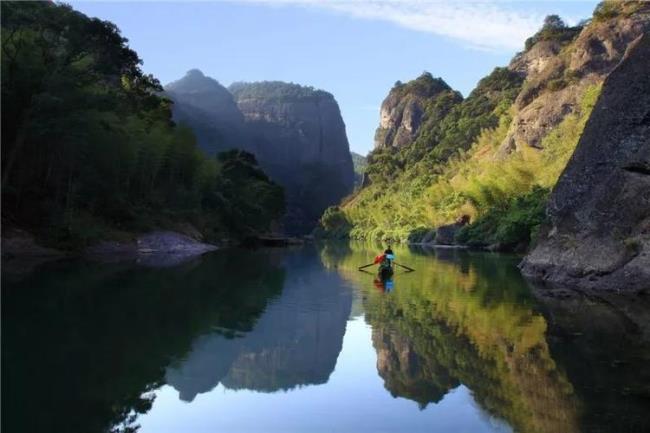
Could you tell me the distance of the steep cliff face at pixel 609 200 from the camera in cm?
1997

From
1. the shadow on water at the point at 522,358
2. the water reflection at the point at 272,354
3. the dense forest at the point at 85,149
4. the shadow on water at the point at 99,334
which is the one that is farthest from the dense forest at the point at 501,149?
the water reflection at the point at 272,354

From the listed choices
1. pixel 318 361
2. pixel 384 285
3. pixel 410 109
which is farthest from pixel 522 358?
pixel 410 109

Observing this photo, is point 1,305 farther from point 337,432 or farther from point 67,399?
point 337,432

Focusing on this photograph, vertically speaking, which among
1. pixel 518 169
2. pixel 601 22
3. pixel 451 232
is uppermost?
pixel 601 22

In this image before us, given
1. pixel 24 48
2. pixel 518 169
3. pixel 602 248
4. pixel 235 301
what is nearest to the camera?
pixel 235 301

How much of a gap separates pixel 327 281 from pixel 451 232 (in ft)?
160

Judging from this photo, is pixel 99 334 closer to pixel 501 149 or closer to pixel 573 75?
pixel 573 75

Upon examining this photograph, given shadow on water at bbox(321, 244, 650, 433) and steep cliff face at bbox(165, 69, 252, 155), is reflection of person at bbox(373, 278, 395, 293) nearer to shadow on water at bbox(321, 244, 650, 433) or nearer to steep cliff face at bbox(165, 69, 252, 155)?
shadow on water at bbox(321, 244, 650, 433)

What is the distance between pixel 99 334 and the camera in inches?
430

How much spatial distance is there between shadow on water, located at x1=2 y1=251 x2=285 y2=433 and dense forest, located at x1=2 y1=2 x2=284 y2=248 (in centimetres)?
811

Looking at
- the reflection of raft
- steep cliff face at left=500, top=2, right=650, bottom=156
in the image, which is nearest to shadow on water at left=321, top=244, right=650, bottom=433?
the reflection of raft

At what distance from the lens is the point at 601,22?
85.0m

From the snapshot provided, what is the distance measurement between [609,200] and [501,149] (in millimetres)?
70073

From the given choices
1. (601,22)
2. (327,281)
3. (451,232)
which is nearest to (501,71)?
(601,22)
